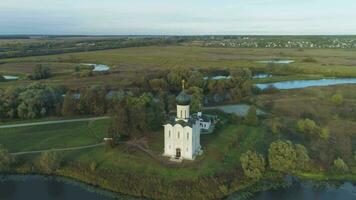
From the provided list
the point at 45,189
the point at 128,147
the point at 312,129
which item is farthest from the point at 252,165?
the point at 45,189

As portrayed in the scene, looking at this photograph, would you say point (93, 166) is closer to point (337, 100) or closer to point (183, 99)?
point (183, 99)

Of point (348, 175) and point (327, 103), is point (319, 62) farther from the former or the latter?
point (348, 175)

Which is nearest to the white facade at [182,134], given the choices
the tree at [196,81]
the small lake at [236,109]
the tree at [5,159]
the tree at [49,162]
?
the tree at [49,162]

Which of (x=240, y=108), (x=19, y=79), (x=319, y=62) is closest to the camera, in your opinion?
(x=240, y=108)

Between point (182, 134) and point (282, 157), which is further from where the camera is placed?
point (282, 157)

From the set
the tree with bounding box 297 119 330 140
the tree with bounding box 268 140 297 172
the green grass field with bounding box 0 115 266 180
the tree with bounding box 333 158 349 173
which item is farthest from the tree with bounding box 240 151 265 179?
the tree with bounding box 297 119 330 140

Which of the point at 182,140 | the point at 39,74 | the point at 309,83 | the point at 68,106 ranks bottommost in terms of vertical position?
the point at 309,83

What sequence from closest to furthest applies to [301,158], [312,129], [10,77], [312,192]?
[312,192], [301,158], [312,129], [10,77]

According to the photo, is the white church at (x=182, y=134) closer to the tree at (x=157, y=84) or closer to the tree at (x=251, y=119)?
the tree at (x=251, y=119)

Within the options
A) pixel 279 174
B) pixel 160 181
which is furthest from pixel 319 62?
pixel 160 181
